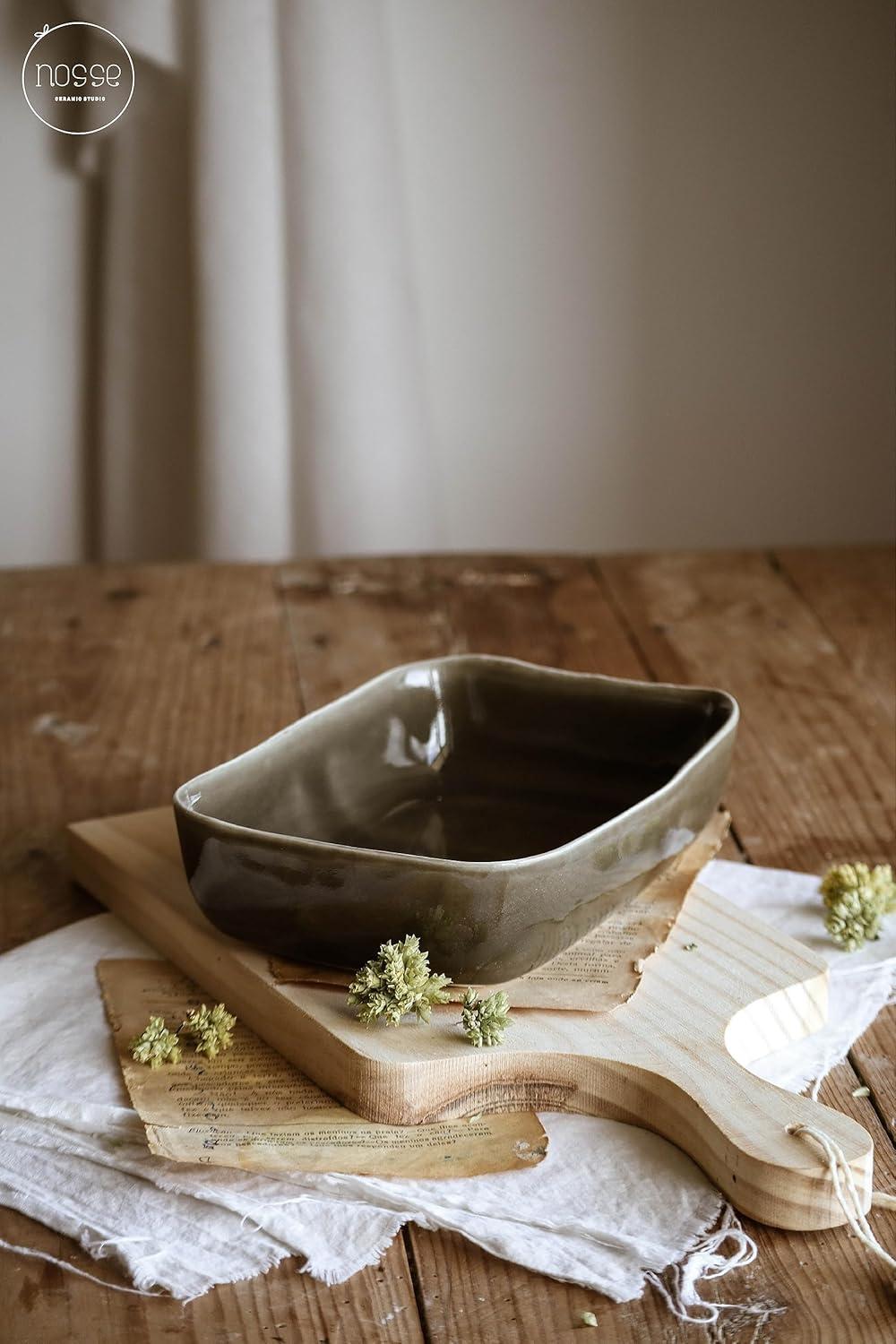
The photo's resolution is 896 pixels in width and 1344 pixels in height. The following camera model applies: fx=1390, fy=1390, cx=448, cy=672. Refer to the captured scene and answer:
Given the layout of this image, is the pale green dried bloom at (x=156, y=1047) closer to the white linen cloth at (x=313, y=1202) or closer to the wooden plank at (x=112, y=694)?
the white linen cloth at (x=313, y=1202)

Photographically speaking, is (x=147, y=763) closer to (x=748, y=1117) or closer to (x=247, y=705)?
(x=247, y=705)

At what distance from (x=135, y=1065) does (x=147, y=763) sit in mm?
331

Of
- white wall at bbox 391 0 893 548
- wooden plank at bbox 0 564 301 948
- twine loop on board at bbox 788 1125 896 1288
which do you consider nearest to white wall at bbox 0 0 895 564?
white wall at bbox 391 0 893 548

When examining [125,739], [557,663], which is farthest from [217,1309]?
[557,663]

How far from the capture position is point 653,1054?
0.51 meters

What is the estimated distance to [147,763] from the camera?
0.84 m

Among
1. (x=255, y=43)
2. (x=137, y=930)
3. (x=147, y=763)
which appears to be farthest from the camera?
(x=255, y=43)

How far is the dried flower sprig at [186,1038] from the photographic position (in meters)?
0.53

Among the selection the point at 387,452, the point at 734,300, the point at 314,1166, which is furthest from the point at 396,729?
the point at 734,300

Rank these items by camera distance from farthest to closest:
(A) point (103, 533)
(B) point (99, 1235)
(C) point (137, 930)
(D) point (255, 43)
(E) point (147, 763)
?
(A) point (103, 533), (D) point (255, 43), (E) point (147, 763), (C) point (137, 930), (B) point (99, 1235)

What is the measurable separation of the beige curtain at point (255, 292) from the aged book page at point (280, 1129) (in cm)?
103

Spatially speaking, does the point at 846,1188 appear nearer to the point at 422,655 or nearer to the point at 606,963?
the point at 606,963

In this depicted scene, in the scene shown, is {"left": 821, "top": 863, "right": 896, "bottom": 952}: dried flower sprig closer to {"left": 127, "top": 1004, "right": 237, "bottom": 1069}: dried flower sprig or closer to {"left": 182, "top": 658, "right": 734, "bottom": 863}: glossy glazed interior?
{"left": 182, "top": 658, "right": 734, "bottom": 863}: glossy glazed interior

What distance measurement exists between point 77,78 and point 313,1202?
131cm
